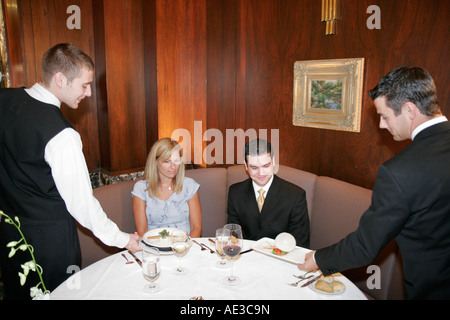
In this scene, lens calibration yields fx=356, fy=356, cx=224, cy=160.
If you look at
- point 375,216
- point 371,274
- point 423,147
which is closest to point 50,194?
point 375,216

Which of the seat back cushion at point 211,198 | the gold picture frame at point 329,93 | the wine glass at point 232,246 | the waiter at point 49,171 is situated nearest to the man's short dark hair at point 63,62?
the waiter at point 49,171

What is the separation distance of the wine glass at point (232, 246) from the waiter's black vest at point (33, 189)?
0.91m

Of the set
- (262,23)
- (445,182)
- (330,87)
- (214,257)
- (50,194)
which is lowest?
(214,257)

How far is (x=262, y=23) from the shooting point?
336 centimetres

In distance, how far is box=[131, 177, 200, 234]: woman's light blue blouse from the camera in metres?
2.58

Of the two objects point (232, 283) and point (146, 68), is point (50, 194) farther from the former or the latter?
point (146, 68)

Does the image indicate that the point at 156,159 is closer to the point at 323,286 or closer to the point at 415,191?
Result: the point at 323,286

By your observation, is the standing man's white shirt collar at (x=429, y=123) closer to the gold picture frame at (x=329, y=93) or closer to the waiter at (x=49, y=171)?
the gold picture frame at (x=329, y=93)

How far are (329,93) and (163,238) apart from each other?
1756mm

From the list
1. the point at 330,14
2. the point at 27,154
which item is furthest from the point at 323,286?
the point at 330,14

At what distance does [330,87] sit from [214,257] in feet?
5.62

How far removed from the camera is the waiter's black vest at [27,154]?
1726 mm

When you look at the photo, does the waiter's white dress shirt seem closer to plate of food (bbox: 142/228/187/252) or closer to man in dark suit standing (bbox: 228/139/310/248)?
plate of food (bbox: 142/228/187/252)

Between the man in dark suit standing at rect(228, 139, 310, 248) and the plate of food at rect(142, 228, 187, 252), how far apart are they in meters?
0.73
